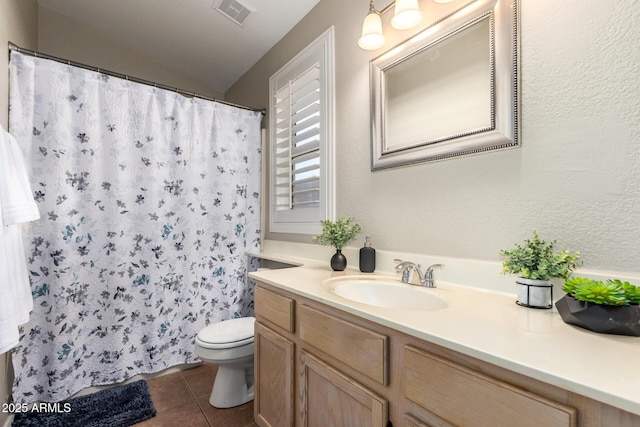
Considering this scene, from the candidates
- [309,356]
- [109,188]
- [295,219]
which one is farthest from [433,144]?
[109,188]

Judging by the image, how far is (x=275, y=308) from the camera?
1284 mm

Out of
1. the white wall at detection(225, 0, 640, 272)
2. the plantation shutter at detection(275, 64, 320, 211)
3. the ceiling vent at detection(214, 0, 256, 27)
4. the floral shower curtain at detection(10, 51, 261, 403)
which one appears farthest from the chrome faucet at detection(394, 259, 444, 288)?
the ceiling vent at detection(214, 0, 256, 27)

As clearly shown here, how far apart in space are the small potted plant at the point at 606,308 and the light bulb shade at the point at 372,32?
1217 millimetres

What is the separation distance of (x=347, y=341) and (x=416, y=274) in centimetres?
44

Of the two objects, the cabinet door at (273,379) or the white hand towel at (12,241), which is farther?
the cabinet door at (273,379)

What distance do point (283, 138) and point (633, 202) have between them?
6.21ft

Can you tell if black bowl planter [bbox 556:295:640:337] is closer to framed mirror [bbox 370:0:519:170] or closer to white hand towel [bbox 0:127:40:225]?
framed mirror [bbox 370:0:519:170]

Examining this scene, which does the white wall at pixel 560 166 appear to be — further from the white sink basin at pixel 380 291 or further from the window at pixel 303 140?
the window at pixel 303 140

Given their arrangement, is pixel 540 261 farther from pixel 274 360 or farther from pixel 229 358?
pixel 229 358

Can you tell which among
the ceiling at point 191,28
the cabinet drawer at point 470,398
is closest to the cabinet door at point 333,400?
the cabinet drawer at point 470,398

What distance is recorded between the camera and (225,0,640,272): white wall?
796 millimetres

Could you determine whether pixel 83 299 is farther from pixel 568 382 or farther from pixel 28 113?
pixel 568 382

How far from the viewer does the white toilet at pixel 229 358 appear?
1588 mm

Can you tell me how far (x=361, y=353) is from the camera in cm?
87
